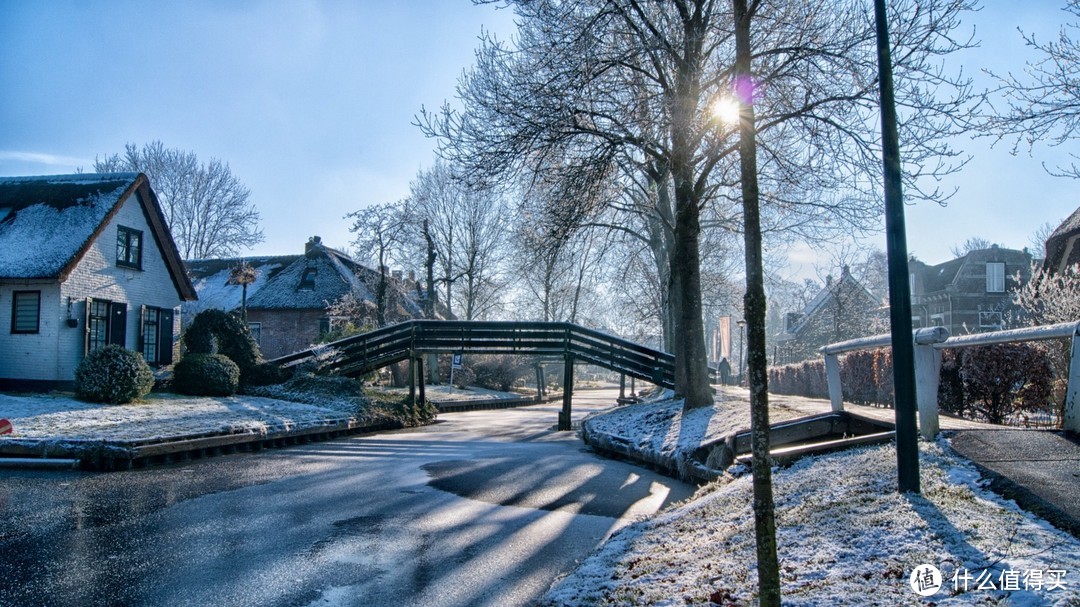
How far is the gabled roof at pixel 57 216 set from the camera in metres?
21.1

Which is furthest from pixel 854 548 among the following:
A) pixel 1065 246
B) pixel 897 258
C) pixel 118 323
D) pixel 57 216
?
pixel 57 216

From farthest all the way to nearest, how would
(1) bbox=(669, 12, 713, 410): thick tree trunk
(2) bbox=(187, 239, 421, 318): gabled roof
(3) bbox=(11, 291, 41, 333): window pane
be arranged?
(2) bbox=(187, 239, 421, 318): gabled roof < (3) bbox=(11, 291, 41, 333): window pane < (1) bbox=(669, 12, 713, 410): thick tree trunk

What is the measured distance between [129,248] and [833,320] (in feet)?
125

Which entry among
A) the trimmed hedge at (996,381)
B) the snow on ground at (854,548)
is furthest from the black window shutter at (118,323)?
the trimmed hedge at (996,381)

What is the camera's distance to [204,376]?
1989 cm

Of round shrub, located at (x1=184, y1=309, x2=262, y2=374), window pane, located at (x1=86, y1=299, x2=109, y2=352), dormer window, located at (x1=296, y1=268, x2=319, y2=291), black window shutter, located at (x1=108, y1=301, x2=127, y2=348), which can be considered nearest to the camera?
round shrub, located at (x1=184, y1=309, x2=262, y2=374)

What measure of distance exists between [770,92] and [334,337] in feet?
74.4

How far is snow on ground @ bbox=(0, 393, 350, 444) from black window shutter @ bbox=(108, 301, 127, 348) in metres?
5.52

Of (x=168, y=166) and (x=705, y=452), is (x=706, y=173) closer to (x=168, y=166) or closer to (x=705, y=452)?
(x=705, y=452)

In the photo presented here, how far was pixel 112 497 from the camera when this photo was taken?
9016 mm

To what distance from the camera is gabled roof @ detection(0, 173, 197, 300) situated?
832 inches

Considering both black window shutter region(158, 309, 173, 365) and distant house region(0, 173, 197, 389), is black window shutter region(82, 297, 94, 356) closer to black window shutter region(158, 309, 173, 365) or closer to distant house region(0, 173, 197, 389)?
distant house region(0, 173, 197, 389)

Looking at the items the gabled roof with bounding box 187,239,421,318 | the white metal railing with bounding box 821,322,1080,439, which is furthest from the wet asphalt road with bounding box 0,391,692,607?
the gabled roof with bounding box 187,239,421,318

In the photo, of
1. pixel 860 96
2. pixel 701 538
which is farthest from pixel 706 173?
pixel 701 538
